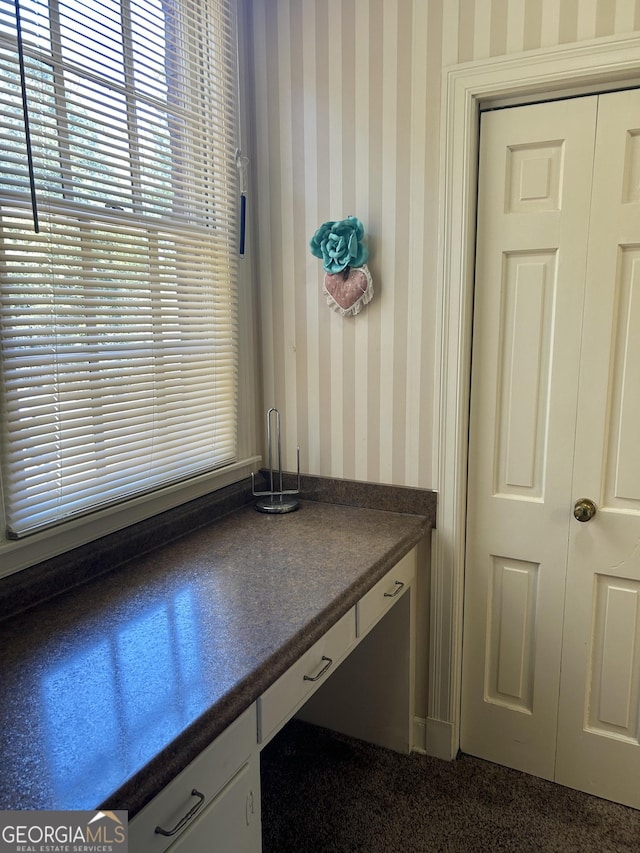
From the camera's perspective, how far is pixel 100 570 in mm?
1597

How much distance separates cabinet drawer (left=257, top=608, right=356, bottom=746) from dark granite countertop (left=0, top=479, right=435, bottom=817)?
2.1 inches

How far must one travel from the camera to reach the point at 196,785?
1038 mm

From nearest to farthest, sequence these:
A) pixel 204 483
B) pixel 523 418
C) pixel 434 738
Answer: pixel 523 418 < pixel 204 483 < pixel 434 738

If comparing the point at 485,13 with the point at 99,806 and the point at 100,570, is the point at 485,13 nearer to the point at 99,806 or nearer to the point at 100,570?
the point at 100,570

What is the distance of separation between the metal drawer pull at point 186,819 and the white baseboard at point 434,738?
4.11ft

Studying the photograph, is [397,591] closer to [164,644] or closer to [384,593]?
[384,593]

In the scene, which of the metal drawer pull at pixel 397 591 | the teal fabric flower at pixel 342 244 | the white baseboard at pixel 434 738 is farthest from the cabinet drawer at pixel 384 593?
the teal fabric flower at pixel 342 244

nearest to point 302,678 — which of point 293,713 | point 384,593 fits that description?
point 293,713

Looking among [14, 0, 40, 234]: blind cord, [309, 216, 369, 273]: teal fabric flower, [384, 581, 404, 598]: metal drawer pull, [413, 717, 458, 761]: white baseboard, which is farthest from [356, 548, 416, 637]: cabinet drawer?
[14, 0, 40, 234]: blind cord

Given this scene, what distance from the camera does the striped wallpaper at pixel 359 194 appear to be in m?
1.79

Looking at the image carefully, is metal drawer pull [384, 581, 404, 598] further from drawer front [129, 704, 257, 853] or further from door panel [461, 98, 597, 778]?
drawer front [129, 704, 257, 853]

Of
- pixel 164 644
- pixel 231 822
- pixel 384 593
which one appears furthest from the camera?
pixel 384 593

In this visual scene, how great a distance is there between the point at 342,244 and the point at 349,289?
14 centimetres

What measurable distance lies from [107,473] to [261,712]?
74cm
